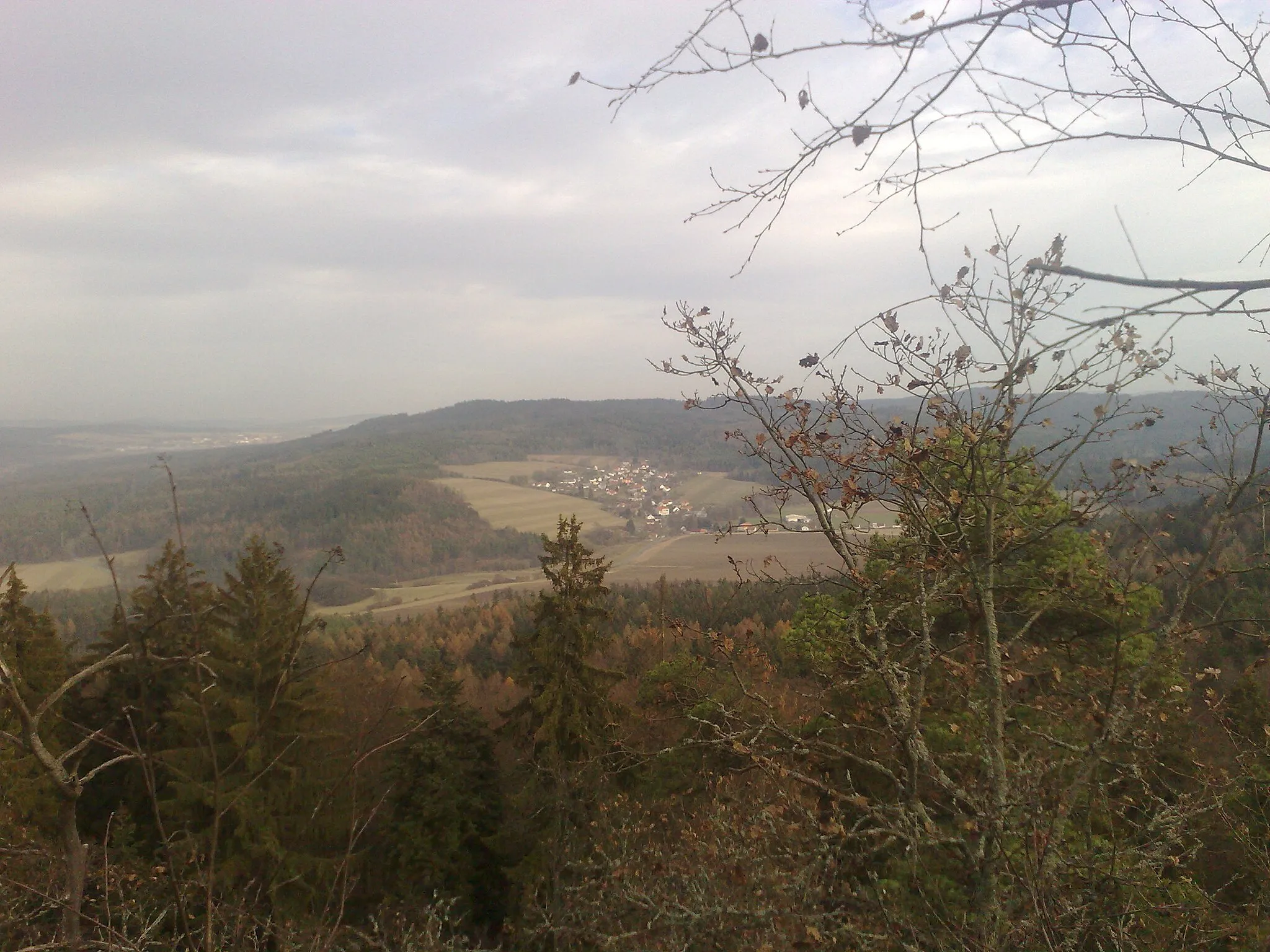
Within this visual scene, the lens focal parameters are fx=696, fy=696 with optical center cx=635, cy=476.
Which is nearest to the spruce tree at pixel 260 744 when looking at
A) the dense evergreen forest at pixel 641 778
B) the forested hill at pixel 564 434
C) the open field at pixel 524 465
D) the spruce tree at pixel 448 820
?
the dense evergreen forest at pixel 641 778

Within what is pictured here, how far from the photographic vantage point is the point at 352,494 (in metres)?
69.6

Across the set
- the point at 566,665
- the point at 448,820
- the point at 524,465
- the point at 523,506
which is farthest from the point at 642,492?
the point at 566,665

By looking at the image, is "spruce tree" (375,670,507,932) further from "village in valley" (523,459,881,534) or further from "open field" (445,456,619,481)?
"open field" (445,456,619,481)

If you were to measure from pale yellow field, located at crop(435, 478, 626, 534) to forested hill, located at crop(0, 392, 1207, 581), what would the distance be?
1571 millimetres

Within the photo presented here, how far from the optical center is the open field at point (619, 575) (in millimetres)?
42562

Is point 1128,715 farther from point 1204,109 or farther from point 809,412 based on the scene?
point 1204,109

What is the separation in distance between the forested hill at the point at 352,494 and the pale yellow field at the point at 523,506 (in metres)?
1.57

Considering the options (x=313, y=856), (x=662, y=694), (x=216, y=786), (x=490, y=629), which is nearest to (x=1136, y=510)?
(x=216, y=786)

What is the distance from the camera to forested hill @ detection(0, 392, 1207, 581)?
54.2 metres

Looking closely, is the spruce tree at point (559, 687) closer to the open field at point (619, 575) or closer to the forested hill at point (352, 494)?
Result: the forested hill at point (352, 494)

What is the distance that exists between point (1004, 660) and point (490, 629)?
3409cm

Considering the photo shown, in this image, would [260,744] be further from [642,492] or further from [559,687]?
[642,492]

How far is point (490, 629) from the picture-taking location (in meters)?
36.7

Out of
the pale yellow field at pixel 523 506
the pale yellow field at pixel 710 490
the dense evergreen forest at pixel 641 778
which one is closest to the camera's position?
the dense evergreen forest at pixel 641 778
